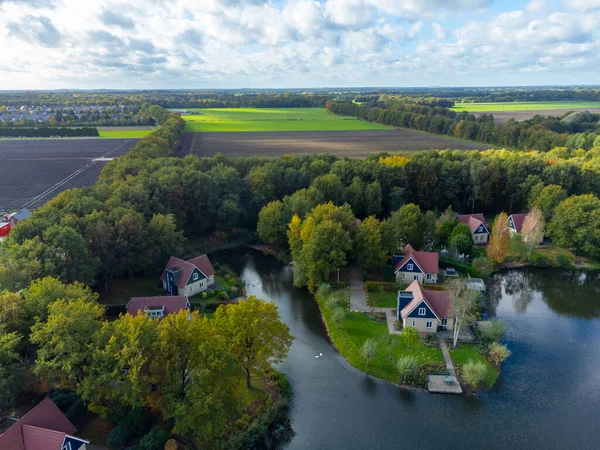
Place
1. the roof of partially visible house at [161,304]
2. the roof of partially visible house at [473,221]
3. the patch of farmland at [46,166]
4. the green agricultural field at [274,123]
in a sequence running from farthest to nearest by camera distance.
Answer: the green agricultural field at [274,123] → the patch of farmland at [46,166] → the roof of partially visible house at [473,221] → the roof of partially visible house at [161,304]

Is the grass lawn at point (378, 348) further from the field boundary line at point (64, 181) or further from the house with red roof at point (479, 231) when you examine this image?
the field boundary line at point (64, 181)

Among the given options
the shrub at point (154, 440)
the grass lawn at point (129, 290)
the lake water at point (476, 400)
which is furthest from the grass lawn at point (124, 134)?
the shrub at point (154, 440)

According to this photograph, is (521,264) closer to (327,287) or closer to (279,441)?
(327,287)

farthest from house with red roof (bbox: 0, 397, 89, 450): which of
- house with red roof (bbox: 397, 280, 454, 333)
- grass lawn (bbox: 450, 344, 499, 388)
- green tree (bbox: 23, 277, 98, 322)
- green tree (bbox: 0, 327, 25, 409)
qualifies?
grass lawn (bbox: 450, 344, 499, 388)

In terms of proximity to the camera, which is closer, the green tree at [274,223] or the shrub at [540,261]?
the shrub at [540,261]

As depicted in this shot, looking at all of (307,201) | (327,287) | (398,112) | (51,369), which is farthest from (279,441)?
(398,112)

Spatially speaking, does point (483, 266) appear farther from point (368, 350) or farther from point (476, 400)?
point (368, 350)

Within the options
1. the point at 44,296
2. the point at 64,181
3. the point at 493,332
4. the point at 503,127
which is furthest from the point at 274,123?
the point at 44,296
